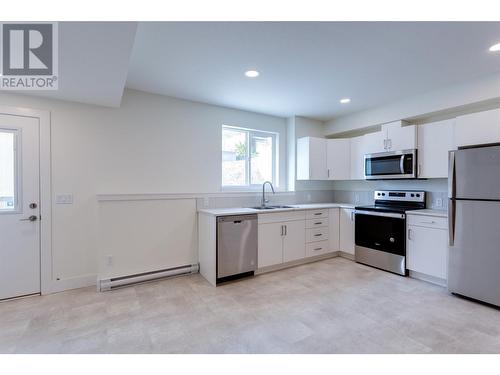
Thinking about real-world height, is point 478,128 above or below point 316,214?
above

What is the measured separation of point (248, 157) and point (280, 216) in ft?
4.19

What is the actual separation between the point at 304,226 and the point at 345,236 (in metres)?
0.79

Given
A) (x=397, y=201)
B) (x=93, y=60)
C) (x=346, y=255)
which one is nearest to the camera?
(x=93, y=60)

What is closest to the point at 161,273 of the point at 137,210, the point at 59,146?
the point at 137,210

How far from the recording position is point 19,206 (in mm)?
2709

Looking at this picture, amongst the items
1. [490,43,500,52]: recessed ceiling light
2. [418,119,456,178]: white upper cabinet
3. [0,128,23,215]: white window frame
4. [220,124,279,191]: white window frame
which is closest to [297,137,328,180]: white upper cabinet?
[220,124,279,191]: white window frame

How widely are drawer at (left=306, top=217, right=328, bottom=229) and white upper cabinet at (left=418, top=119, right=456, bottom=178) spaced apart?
1.49 metres

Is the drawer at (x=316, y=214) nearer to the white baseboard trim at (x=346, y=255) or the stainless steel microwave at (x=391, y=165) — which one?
the white baseboard trim at (x=346, y=255)

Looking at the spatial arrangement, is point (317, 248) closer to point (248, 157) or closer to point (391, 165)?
point (391, 165)

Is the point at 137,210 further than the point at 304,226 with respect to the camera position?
No

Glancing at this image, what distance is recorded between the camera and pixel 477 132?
2721 mm

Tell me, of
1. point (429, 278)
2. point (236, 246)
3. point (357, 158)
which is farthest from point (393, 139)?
point (236, 246)
